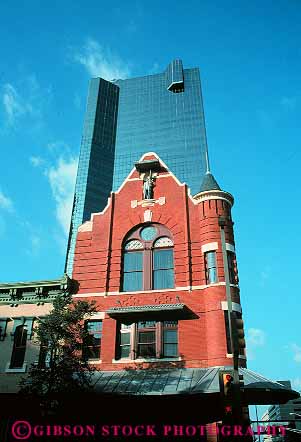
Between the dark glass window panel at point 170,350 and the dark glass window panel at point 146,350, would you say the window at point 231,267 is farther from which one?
the dark glass window panel at point 146,350

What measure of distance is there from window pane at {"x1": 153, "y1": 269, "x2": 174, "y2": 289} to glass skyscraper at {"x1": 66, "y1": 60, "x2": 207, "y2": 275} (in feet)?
342

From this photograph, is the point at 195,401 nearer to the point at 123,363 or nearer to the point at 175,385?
the point at 175,385

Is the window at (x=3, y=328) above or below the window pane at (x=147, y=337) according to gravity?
above

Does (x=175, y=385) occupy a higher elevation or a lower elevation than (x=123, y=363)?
lower

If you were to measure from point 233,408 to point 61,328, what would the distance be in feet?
34.0

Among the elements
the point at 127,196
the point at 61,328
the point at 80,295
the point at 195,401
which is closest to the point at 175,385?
the point at 195,401

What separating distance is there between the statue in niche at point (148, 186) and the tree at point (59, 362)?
31.1ft

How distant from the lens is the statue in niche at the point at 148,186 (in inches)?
1043

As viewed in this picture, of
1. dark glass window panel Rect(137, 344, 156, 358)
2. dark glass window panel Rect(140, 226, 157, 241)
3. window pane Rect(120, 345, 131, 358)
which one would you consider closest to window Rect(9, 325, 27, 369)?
window pane Rect(120, 345, 131, 358)

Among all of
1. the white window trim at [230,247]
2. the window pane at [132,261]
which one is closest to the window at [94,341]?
the window pane at [132,261]

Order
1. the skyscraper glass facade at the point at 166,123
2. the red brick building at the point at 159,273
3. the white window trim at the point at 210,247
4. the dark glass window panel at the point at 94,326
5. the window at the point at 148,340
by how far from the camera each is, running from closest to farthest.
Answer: the red brick building at the point at 159,273
the window at the point at 148,340
the white window trim at the point at 210,247
the dark glass window panel at the point at 94,326
the skyscraper glass facade at the point at 166,123

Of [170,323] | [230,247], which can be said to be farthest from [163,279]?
[230,247]

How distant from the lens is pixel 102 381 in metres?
20.4

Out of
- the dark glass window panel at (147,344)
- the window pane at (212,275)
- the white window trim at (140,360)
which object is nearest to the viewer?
the white window trim at (140,360)
